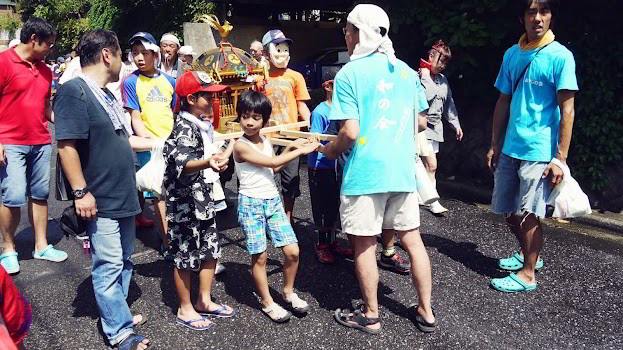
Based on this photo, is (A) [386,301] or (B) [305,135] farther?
(A) [386,301]

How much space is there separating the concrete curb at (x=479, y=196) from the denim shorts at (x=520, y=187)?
212 centimetres

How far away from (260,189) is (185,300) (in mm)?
→ 853

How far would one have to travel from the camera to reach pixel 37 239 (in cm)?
423

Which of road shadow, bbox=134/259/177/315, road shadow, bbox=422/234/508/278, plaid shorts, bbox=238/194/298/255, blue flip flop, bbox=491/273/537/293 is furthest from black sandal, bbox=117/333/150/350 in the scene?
road shadow, bbox=422/234/508/278

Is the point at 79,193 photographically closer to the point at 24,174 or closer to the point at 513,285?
the point at 24,174

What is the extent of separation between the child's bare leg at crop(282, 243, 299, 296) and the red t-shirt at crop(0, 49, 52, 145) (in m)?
2.33

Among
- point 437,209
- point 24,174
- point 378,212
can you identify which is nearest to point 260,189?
point 378,212

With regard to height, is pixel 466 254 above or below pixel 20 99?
below

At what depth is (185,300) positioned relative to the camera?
3213 mm

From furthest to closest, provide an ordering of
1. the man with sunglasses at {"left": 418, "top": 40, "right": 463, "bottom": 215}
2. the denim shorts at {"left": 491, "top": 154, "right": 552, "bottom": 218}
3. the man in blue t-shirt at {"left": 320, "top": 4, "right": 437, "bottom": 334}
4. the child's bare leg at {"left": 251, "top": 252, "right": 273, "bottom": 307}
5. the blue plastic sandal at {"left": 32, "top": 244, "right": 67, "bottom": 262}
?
the man with sunglasses at {"left": 418, "top": 40, "right": 463, "bottom": 215} → the blue plastic sandal at {"left": 32, "top": 244, "right": 67, "bottom": 262} → the denim shorts at {"left": 491, "top": 154, "right": 552, "bottom": 218} → the child's bare leg at {"left": 251, "top": 252, "right": 273, "bottom": 307} → the man in blue t-shirt at {"left": 320, "top": 4, "right": 437, "bottom": 334}

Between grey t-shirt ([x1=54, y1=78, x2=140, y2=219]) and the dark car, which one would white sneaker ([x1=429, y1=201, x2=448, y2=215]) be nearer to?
grey t-shirt ([x1=54, y1=78, x2=140, y2=219])

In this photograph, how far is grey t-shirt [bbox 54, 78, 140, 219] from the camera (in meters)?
2.63

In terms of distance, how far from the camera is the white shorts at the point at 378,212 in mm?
3000

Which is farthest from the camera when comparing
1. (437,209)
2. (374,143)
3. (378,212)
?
(437,209)
